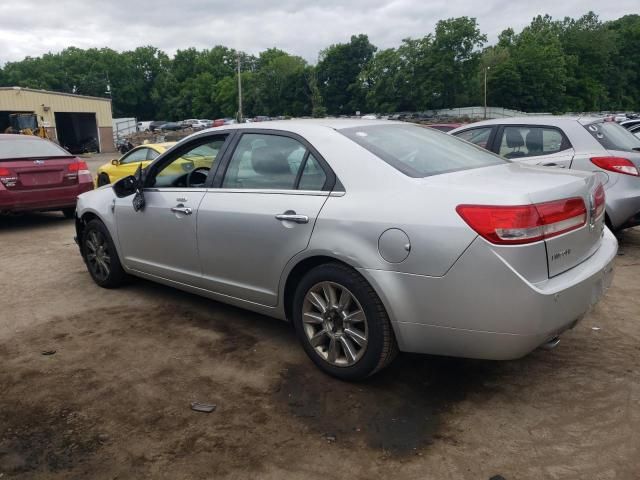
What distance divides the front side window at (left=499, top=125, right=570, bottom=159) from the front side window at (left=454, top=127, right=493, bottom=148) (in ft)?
0.68

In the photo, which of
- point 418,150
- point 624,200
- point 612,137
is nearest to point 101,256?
point 418,150

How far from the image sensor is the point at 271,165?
3729 mm

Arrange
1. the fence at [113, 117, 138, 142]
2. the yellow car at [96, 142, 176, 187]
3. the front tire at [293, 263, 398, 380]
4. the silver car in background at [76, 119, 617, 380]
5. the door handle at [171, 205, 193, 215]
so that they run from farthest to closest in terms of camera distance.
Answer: the fence at [113, 117, 138, 142], the yellow car at [96, 142, 176, 187], the door handle at [171, 205, 193, 215], the front tire at [293, 263, 398, 380], the silver car in background at [76, 119, 617, 380]

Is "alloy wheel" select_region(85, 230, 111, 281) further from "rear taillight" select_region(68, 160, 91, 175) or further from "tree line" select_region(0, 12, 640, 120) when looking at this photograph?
"tree line" select_region(0, 12, 640, 120)

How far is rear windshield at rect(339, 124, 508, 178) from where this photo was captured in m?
3.24

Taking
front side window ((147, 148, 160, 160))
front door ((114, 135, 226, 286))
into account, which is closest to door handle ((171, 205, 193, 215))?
front door ((114, 135, 226, 286))

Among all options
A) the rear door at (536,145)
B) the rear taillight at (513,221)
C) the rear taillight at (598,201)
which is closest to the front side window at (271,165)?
the rear taillight at (513,221)

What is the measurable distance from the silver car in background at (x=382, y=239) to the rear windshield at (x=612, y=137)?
283cm

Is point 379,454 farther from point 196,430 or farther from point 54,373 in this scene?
point 54,373

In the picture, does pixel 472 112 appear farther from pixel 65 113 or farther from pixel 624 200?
pixel 624 200

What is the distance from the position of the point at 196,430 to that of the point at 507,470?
156 cm

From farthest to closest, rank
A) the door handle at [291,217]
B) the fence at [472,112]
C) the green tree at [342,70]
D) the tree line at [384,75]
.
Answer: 1. the green tree at [342,70]
2. the tree line at [384,75]
3. the fence at [472,112]
4. the door handle at [291,217]

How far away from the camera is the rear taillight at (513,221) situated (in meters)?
2.63

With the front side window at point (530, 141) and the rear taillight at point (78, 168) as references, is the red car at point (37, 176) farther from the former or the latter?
the front side window at point (530, 141)
